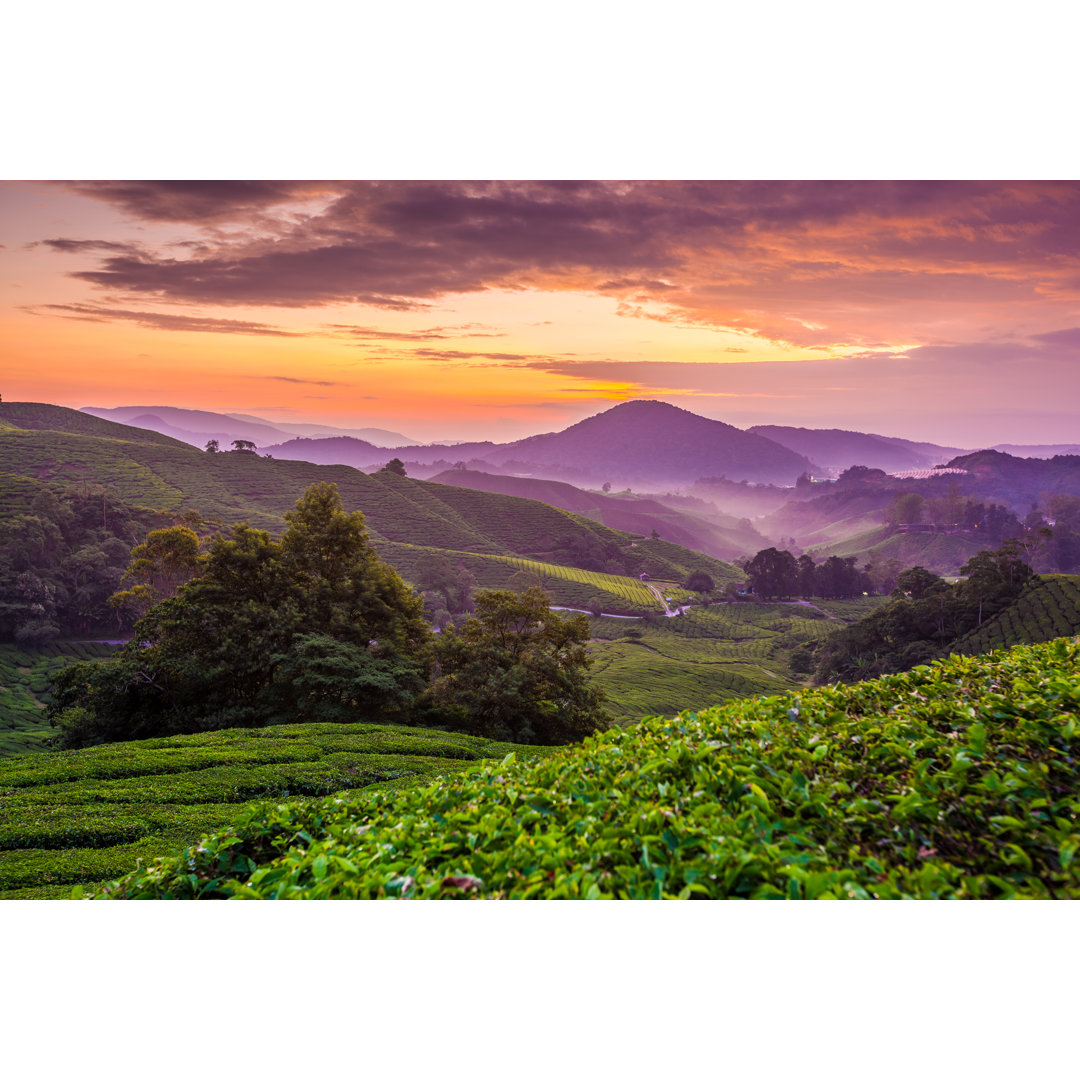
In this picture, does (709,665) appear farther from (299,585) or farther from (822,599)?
(299,585)

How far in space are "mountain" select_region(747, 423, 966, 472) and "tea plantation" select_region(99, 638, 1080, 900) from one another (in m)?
43.7

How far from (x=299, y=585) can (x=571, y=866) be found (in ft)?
35.8

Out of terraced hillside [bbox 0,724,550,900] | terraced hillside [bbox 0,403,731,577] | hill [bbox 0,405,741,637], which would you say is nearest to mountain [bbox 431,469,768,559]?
terraced hillside [bbox 0,403,731,577]

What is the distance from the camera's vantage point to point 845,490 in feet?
351

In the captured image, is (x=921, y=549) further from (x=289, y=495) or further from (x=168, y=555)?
(x=168, y=555)

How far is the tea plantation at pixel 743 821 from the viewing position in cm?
203

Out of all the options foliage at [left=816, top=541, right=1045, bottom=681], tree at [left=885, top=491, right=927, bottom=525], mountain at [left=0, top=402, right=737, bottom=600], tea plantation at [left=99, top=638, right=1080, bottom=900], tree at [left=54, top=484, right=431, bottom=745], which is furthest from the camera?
tree at [left=885, top=491, right=927, bottom=525]

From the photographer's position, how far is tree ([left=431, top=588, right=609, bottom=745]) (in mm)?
10648

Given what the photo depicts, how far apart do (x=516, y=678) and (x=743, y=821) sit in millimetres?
8579

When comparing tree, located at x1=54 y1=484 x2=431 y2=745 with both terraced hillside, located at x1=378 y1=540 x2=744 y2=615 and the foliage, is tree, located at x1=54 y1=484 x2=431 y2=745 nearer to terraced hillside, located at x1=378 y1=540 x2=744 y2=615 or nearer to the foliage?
the foliage

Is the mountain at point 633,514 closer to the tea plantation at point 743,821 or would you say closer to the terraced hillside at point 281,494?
the terraced hillside at point 281,494

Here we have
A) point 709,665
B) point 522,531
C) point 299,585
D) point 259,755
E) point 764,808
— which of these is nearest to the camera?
point 764,808

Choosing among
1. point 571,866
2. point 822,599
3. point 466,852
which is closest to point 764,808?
point 571,866

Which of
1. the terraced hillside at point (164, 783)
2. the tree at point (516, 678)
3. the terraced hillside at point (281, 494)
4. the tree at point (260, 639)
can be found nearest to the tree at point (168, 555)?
the tree at point (260, 639)
